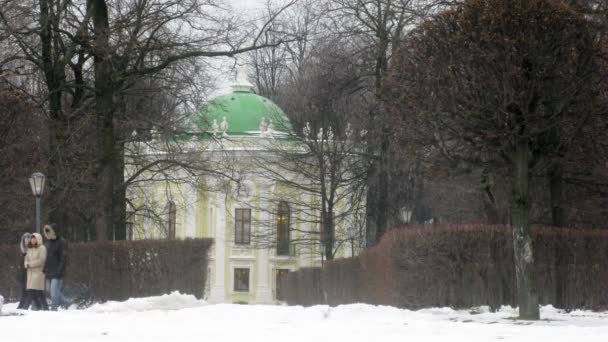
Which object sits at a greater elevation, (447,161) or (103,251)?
(447,161)

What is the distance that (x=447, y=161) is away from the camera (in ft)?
68.2

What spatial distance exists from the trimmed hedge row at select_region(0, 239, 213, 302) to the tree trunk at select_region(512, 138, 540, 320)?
10.6 metres

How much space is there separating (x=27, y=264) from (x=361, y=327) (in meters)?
9.47

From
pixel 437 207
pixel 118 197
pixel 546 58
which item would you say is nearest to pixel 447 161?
pixel 546 58

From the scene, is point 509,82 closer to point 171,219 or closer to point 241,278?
point 171,219

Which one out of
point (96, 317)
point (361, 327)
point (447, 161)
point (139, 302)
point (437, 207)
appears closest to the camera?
point (361, 327)

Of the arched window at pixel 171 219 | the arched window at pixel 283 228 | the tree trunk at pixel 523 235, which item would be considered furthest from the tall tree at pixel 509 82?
the arched window at pixel 283 228

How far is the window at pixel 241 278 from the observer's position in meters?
71.9

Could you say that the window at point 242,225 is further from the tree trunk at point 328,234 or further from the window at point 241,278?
the tree trunk at point 328,234

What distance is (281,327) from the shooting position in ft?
50.3

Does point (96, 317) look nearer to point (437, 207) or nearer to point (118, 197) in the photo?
point (118, 197)

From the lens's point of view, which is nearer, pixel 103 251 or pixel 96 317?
pixel 96 317

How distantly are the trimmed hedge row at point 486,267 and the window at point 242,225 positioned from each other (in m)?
46.8

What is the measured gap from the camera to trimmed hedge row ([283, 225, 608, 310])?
2267cm
